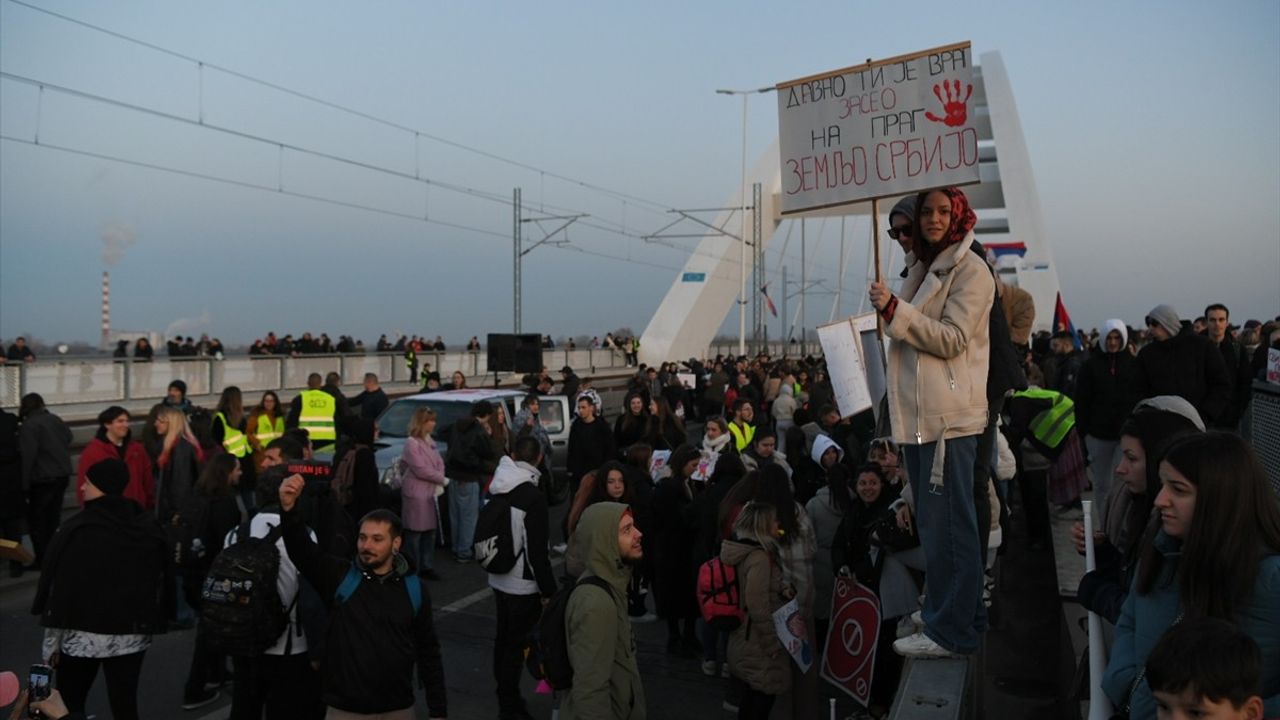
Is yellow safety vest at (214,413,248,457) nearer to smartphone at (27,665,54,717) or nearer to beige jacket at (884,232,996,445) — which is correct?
smartphone at (27,665,54,717)

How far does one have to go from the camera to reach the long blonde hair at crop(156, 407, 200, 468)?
9.01 meters

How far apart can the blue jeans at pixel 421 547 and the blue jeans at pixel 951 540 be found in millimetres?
6433

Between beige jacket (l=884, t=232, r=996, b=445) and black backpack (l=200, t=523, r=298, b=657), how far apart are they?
3.07m

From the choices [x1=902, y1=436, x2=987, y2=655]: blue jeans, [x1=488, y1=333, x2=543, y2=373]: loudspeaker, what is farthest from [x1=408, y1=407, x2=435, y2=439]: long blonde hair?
[x1=488, y1=333, x2=543, y2=373]: loudspeaker

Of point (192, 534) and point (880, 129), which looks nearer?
point (880, 129)

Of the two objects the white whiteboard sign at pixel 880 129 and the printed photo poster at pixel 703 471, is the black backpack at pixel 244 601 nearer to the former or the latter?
the white whiteboard sign at pixel 880 129

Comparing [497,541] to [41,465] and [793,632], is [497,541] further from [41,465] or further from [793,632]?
[41,465]

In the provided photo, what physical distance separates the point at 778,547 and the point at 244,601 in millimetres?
2680

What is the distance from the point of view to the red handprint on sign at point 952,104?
4.81 meters

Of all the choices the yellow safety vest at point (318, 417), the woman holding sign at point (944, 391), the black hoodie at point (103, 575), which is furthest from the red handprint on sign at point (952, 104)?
the yellow safety vest at point (318, 417)

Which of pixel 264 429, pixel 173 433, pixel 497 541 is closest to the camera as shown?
pixel 497 541

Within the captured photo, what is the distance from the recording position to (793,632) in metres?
5.19

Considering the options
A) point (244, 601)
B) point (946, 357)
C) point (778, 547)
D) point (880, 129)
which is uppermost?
point (880, 129)

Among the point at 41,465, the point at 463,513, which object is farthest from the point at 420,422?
the point at 41,465
